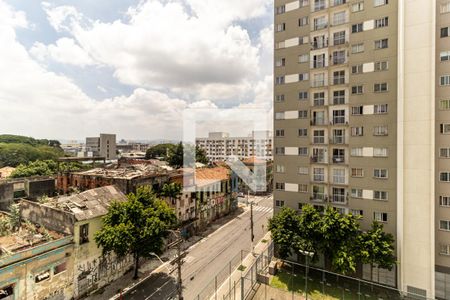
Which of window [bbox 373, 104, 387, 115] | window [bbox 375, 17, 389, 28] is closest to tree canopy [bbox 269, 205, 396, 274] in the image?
window [bbox 373, 104, 387, 115]

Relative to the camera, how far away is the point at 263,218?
43094 millimetres

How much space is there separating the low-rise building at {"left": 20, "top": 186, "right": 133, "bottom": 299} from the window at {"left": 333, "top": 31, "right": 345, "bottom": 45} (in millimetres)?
31044

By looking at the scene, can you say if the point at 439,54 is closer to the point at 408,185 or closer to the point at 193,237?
the point at 408,185

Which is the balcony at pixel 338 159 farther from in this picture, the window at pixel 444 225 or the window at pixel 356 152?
the window at pixel 444 225

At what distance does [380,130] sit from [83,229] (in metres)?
30.7

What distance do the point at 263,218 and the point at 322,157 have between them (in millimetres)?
20846

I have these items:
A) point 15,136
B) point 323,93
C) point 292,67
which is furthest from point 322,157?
point 15,136

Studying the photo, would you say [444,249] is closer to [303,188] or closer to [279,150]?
[303,188]

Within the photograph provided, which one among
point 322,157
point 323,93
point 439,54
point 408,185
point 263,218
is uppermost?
point 439,54

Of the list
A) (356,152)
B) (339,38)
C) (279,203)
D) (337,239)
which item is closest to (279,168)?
(279,203)

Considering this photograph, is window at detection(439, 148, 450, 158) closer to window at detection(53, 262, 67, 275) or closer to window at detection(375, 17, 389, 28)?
window at detection(375, 17, 389, 28)

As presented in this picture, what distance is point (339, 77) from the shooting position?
84.5 feet

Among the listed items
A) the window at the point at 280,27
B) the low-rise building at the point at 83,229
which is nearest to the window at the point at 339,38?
the window at the point at 280,27

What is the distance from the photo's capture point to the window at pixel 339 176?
1003 inches
